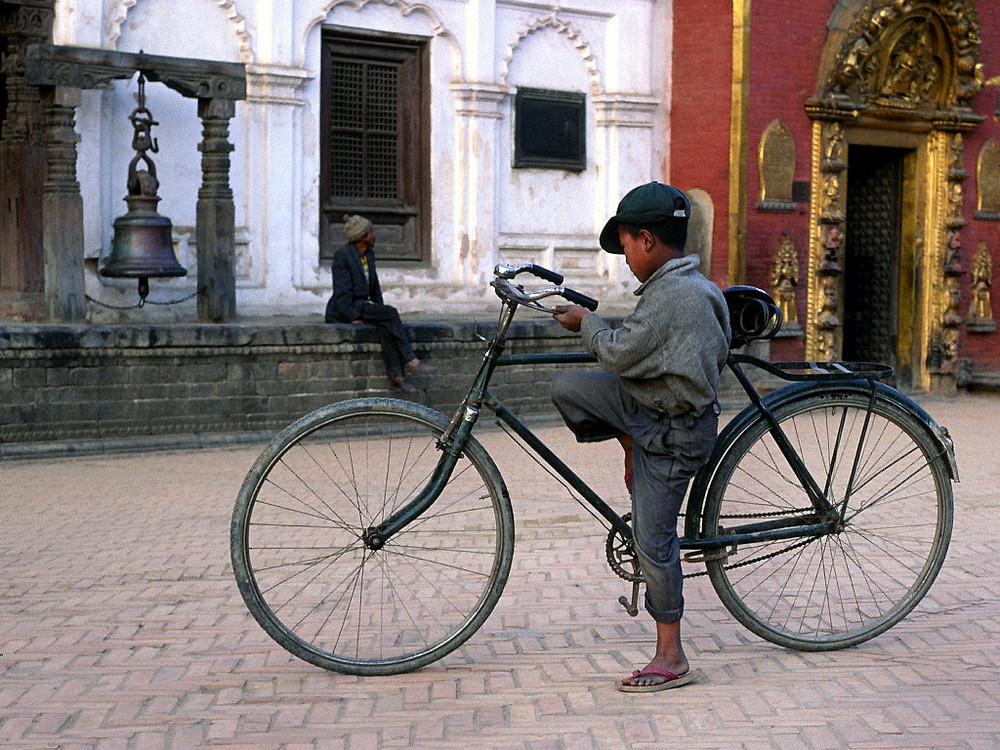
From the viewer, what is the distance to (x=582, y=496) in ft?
17.0

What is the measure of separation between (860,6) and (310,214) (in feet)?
21.2

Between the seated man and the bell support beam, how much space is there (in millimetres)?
880

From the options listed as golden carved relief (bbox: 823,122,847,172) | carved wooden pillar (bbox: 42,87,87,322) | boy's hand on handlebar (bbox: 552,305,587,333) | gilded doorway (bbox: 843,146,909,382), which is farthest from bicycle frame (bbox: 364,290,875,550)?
gilded doorway (bbox: 843,146,909,382)

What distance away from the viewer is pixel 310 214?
1374 centimetres

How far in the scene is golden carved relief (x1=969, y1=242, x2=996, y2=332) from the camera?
57.3ft

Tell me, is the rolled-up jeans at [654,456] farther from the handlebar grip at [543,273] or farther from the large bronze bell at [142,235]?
the large bronze bell at [142,235]

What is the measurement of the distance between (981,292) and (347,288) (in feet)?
29.2

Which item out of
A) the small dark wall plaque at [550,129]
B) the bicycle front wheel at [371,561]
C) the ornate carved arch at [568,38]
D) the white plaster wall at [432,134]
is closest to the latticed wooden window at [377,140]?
the white plaster wall at [432,134]

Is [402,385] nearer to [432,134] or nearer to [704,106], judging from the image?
[432,134]

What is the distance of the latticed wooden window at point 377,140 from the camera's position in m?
14.0

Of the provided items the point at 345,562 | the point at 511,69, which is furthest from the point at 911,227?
the point at 345,562

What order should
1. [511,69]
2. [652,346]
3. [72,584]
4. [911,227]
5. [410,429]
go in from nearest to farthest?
1. [652,346]
2. [410,429]
3. [72,584]
4. [511,69]
5. [911,227]

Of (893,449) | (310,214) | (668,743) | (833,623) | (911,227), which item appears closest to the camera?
(668,743)

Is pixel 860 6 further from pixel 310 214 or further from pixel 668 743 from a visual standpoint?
pixel 668 743
